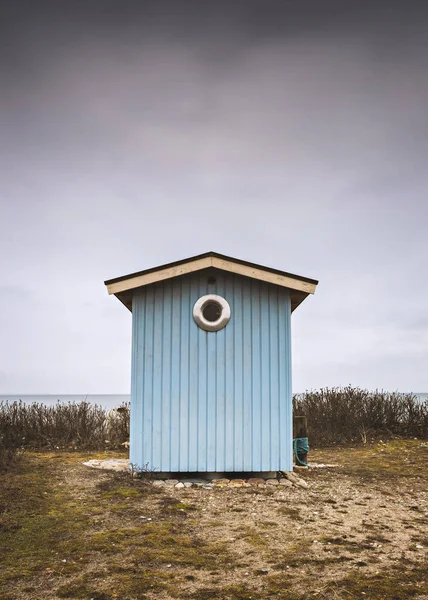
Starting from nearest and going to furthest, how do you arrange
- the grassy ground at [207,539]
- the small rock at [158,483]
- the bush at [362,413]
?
the grassy ground at [207,539]
the small rock at [158,483]
the bush at [362,413]

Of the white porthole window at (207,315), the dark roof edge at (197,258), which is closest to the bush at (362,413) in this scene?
→ the white porthole window at (207,315)

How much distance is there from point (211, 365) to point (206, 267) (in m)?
1.56

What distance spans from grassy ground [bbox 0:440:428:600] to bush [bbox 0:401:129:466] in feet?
15.0

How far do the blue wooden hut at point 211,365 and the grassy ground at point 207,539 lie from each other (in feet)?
2.26

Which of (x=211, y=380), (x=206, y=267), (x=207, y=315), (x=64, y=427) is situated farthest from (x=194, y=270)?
(x=64, y=427)

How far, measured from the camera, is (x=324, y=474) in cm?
894

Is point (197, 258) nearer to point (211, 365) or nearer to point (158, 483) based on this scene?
point (211, 365)

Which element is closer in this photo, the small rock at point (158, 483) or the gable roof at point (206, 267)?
the small rock at point (158, 483)

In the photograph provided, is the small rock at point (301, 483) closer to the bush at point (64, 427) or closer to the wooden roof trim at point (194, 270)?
the wooden roof trim at point (194, 270)

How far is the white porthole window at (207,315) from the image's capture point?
8.09m

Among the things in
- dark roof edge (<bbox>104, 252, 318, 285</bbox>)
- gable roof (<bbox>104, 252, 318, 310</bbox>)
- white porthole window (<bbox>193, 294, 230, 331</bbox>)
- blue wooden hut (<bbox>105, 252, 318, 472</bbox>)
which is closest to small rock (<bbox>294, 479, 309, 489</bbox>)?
blue wooden hut (<bbox>105, 252, 318, 472</bbox>)

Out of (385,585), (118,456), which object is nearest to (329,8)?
(118,456)

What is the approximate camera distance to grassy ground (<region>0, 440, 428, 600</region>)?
12.6ft

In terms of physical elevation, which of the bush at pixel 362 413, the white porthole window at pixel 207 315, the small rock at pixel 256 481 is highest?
the white porthole window at pixel 207 315
